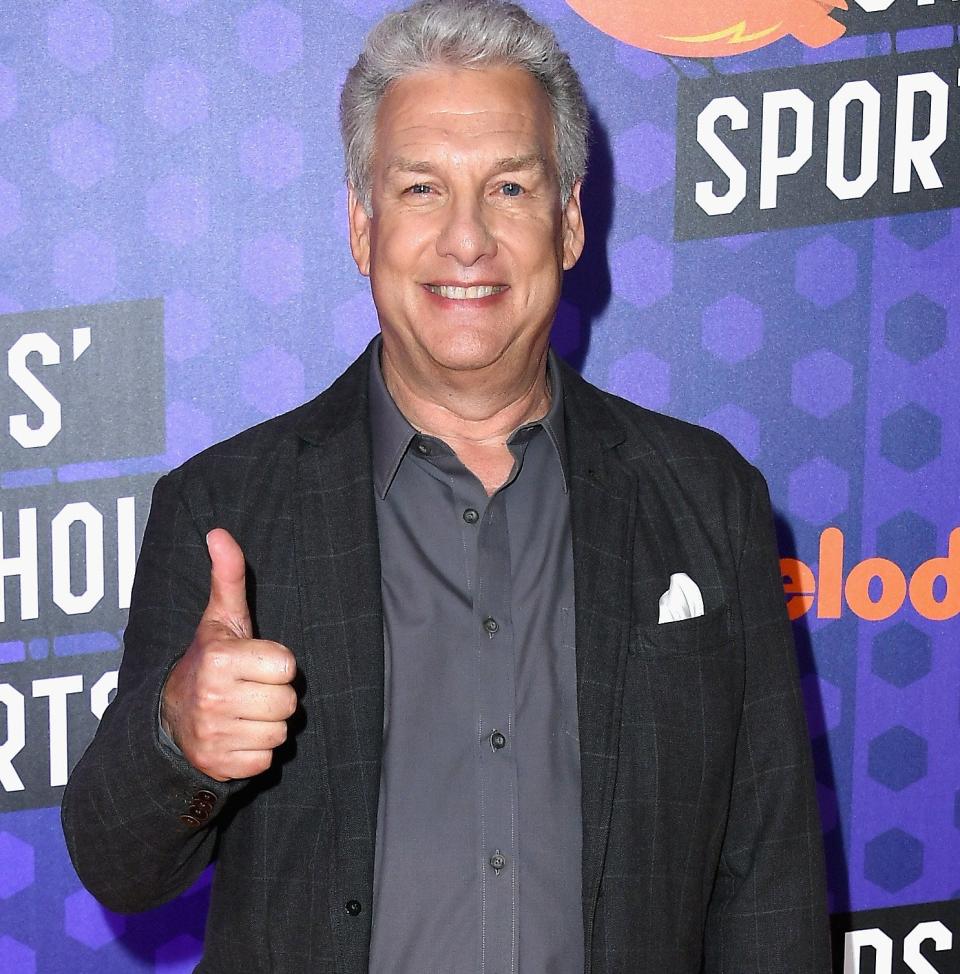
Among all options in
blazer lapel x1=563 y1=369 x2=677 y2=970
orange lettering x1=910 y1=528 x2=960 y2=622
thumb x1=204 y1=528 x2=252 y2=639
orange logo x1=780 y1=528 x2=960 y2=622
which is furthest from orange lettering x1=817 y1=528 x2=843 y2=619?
thumb x1=204 y1=528 x2=252 y2=639

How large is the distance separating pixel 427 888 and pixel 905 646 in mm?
Answer: 1564

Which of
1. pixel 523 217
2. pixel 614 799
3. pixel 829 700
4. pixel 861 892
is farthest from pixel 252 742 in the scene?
pixel 861 892

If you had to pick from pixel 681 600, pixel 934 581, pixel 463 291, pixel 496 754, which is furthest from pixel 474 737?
pixel 934 581

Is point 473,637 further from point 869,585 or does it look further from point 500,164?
point 869,585

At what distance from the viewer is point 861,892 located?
112 inches

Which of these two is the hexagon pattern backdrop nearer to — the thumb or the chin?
the chin

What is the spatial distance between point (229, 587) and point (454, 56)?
2.59 ft

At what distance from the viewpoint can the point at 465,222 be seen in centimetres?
171

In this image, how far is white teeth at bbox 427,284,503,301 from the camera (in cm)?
172

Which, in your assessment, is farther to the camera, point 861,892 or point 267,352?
point 861,892

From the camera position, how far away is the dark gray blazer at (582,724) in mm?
1572

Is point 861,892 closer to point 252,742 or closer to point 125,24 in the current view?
point 252,742

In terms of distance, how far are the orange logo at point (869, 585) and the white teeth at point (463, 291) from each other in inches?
47.5

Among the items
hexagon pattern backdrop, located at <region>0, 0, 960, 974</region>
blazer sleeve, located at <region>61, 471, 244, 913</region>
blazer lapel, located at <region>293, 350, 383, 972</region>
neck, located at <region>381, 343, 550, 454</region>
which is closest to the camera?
blazer sleeve, located at <region>61, 471, 244, 913</region>
